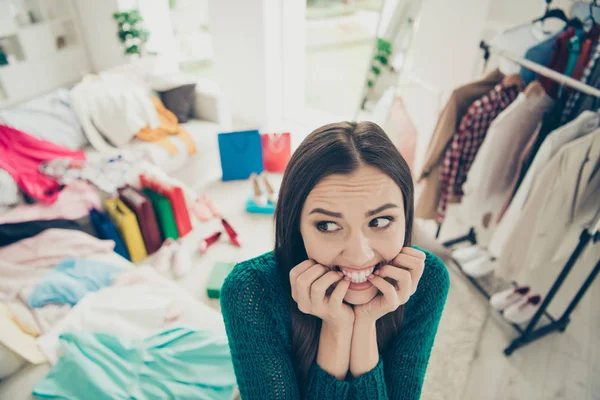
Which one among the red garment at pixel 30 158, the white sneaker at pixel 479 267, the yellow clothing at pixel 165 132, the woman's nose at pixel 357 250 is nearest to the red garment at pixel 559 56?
the white sneaker at pixel 479 267

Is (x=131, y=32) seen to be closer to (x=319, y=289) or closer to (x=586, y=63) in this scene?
(x=586, y=63)

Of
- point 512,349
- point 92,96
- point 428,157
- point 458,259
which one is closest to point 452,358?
point 512,349

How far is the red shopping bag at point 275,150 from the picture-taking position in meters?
2.81

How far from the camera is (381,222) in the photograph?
0.73m

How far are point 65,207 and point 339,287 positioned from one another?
6.17 ft

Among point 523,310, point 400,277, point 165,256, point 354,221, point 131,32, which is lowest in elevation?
point 523,310

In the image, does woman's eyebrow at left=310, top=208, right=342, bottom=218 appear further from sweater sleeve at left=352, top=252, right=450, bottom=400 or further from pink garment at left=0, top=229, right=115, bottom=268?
pink garment at left=0, top=229, right=115, bottom=268

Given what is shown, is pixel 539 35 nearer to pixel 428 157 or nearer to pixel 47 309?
pixel 428 157

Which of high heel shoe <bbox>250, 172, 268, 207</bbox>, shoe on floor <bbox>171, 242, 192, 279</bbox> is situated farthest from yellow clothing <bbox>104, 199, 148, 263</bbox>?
high heel shoe <bbox>250, 172, 268, 207</bbox>

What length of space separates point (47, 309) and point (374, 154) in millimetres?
1539

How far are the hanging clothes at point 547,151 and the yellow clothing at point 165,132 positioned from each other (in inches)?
83.1

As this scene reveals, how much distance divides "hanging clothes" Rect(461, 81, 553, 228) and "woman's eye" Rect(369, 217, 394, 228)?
109 cm

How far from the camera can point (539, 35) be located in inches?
64.8

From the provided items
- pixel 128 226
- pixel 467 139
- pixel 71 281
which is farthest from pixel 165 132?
pixel 467 139
